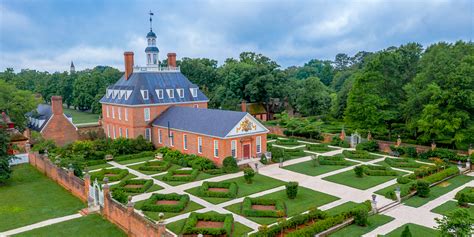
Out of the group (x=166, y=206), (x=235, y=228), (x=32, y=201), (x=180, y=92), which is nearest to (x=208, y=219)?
(x=235, y=228)

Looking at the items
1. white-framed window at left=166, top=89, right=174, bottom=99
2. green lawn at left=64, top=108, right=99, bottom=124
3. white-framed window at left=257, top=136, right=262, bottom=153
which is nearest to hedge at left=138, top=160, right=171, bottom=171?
white-framed window at left=257, top=136, right=262, bottom=153

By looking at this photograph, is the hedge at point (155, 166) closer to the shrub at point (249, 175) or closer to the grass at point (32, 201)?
the grass at point (32, 201)

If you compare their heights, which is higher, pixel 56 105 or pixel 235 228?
pixel 56 105

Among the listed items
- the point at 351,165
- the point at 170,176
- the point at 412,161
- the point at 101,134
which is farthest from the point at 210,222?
the point at 101,134

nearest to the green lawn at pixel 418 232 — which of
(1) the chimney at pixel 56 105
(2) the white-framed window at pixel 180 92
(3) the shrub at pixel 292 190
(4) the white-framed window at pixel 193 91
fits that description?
(3) the shrub at pixel 292 190

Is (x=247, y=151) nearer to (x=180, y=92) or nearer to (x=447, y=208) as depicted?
(x=180, y=92)
